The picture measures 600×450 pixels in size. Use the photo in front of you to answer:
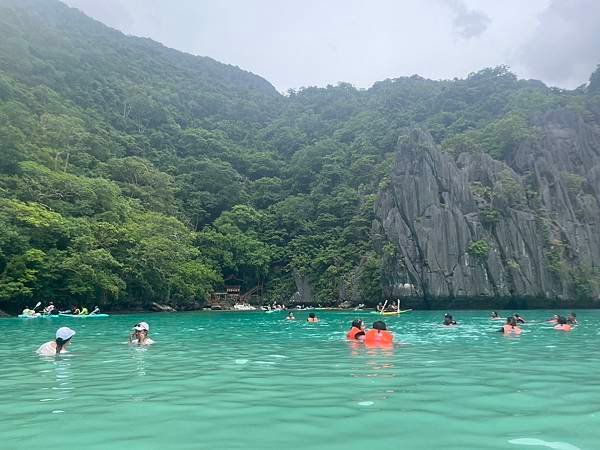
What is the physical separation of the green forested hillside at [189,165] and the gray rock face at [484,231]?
154 inches

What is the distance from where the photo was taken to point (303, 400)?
6930 millimetres

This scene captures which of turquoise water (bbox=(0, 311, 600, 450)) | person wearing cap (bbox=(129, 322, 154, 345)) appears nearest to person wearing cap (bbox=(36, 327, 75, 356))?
turquoise water (bbox=(0, 311, 600, 450))

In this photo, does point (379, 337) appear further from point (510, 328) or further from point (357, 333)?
point (510, 328)

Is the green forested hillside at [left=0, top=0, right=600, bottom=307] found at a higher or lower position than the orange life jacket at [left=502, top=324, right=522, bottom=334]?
higher

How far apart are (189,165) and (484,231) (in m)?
40.1

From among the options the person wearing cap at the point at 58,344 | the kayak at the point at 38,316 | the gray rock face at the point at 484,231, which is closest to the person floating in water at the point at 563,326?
the person wearing cap at the point at 58,344

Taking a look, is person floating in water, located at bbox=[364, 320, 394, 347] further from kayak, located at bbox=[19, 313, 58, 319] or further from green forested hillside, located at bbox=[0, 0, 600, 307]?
green forested hillside, located at bbox=[0, 0, 600, 307]

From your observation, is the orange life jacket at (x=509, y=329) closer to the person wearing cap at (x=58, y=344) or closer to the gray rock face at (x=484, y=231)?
the person wearing cap at (x=58, y=344)

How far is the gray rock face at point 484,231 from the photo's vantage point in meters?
48.9

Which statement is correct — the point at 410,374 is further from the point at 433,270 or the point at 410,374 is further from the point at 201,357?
the point at 433,270

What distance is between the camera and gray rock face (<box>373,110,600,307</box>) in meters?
48.9

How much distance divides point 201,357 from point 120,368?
233 centimetres

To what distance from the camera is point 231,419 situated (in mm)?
5906

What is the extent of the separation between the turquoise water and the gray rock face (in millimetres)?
37148
